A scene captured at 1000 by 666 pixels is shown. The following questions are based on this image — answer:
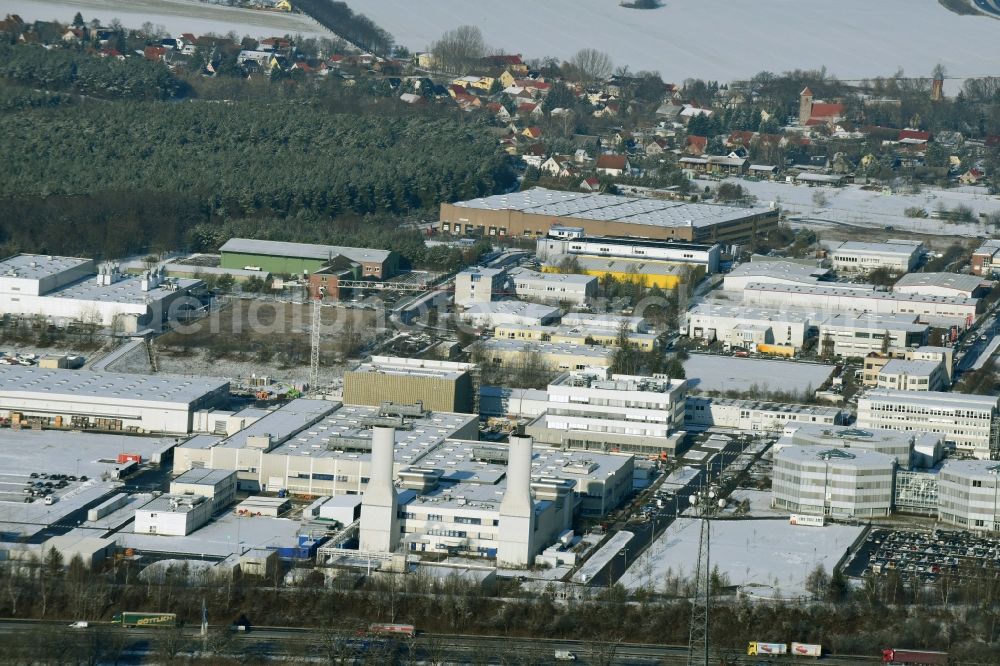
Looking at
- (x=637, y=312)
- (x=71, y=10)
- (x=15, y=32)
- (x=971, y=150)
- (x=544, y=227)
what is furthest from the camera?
(x=71, y=10)

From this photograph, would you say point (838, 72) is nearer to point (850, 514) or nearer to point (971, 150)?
point (971, 150)

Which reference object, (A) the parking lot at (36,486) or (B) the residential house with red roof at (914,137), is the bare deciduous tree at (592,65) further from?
(A) the parking lot at (36,486)

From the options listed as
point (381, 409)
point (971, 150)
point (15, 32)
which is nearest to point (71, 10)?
point (15, 32)

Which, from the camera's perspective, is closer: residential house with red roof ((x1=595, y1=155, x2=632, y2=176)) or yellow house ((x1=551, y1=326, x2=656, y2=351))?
yellow house ((x1=551, y1=326, x2=656, y2=351))

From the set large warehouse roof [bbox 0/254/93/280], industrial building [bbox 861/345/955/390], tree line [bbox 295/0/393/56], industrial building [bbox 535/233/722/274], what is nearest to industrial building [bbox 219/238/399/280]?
large warehouse roof [bbox 0/254/93/280]

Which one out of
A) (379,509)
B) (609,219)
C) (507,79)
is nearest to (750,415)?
(379,509)

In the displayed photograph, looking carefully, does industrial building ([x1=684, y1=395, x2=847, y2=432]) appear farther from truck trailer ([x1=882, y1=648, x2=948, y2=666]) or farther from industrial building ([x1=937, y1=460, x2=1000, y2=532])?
truck trailer ([x1=882, y1=648, x2=948, y2=666])
